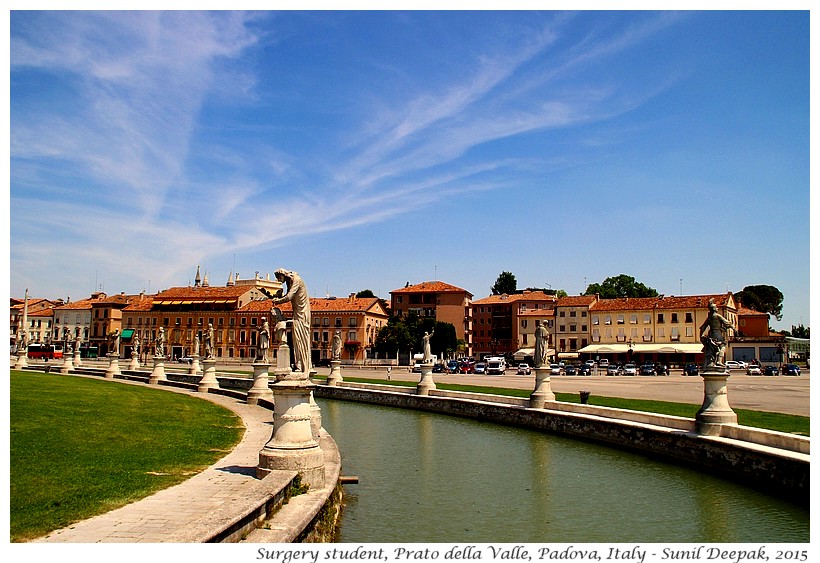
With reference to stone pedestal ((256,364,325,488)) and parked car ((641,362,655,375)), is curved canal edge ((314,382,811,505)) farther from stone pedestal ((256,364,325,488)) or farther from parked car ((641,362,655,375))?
parked car ((641,362,655,375))

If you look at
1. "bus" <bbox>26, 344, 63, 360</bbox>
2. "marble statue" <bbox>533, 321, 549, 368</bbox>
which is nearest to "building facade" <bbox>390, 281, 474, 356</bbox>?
"bus" <bbox>26, 344, 63, 360</bbox>

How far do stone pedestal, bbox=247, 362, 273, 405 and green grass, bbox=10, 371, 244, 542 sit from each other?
4.47 metres

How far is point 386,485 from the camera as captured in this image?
1472 cm

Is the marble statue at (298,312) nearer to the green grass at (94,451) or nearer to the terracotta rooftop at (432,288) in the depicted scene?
the green grass at (94,451)

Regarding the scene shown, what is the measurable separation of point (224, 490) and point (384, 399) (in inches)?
964

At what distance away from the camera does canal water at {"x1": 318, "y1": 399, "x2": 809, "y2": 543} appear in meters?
11.0

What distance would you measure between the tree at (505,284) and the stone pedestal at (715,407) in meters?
125

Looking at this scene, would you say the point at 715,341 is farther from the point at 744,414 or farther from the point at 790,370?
the point at 790,370

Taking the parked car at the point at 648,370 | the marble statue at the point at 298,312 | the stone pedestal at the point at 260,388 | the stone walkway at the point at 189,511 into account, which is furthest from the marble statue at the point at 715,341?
the parked car at the point at 648,370

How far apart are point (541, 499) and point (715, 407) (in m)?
6.11

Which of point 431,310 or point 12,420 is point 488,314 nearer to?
point 431,310

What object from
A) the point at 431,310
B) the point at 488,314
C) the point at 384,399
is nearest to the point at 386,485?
the point at 384,399

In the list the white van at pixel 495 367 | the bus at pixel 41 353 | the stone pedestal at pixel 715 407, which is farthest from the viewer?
the bus at pixel 41 353

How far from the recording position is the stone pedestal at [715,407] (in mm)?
16734
